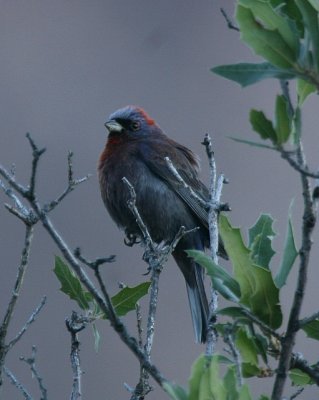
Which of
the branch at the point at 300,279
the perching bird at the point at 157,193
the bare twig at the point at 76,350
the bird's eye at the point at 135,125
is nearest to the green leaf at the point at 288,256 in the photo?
the branch at the point at 300,279

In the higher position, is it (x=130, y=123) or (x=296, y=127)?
(x=130, y=123)

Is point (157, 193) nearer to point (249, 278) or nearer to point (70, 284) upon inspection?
point (70, 284)

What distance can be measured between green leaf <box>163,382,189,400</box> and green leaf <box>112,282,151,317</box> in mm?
905

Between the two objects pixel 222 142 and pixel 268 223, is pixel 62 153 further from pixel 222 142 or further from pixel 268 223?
pixel 268 223

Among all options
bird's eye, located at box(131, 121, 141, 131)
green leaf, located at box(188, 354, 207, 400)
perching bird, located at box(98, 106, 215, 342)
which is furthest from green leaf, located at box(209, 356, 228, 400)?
bird's eye, located at box(131, 121, 141, 131)

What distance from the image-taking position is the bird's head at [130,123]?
5695mm

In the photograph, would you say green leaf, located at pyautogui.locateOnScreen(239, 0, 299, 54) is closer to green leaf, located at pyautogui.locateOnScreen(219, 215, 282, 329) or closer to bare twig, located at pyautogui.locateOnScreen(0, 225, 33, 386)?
green leaf, located at pyautogui.locateOnScreen(219, 215, 282, 329)

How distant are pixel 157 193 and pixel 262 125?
12.7 ft

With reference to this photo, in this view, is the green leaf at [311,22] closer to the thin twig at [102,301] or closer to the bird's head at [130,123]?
the thin twig at [102,301]

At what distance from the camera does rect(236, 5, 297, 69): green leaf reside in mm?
1479

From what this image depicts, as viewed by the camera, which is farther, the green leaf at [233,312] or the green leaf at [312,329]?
the green leaf at [312,329]

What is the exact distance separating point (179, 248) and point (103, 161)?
2.16 feet

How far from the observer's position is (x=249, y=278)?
5.50 ft

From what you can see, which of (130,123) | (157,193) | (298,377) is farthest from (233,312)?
(130,123)
